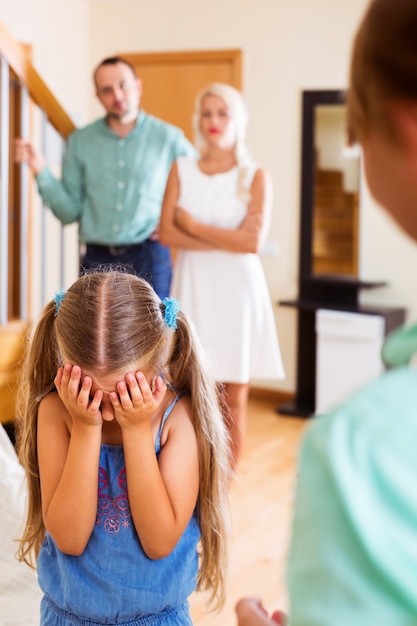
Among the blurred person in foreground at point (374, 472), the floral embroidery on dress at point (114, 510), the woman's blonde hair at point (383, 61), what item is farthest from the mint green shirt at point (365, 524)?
the floral embroidery on dress at point (114, 510)

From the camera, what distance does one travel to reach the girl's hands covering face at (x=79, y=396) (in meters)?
1.37

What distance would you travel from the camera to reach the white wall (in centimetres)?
479

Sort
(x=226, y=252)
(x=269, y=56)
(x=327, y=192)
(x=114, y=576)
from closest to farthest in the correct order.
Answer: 1. (x=114, y=576)
2. (x=226, y=252)
3. (x=327, y=192)
4. (x=269, y=56)

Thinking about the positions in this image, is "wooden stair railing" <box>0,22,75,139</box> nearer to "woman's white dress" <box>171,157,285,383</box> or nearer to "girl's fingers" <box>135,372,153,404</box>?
"woman's white dress" <box>171,157,285,383</box>

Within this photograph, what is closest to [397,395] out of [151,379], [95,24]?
[151,379]

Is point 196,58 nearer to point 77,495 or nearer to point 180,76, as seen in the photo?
point 180,76

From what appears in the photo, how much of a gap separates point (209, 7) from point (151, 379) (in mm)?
4185

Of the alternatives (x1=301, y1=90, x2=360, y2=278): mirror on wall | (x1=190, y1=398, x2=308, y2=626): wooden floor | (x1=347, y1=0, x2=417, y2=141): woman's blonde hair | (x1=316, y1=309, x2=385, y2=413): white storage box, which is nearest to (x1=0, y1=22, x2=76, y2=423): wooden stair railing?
(x1=190, y1=398, x2=308, y2=626): wooden floor

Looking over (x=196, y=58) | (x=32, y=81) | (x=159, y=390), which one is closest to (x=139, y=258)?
(x=32, y=81)

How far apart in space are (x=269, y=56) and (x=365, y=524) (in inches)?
193

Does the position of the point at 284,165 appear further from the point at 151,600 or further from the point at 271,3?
the point at 151,600

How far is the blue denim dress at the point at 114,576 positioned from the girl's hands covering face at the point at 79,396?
156mm

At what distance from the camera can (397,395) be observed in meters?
0.45

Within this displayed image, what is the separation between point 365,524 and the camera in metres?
0.42
